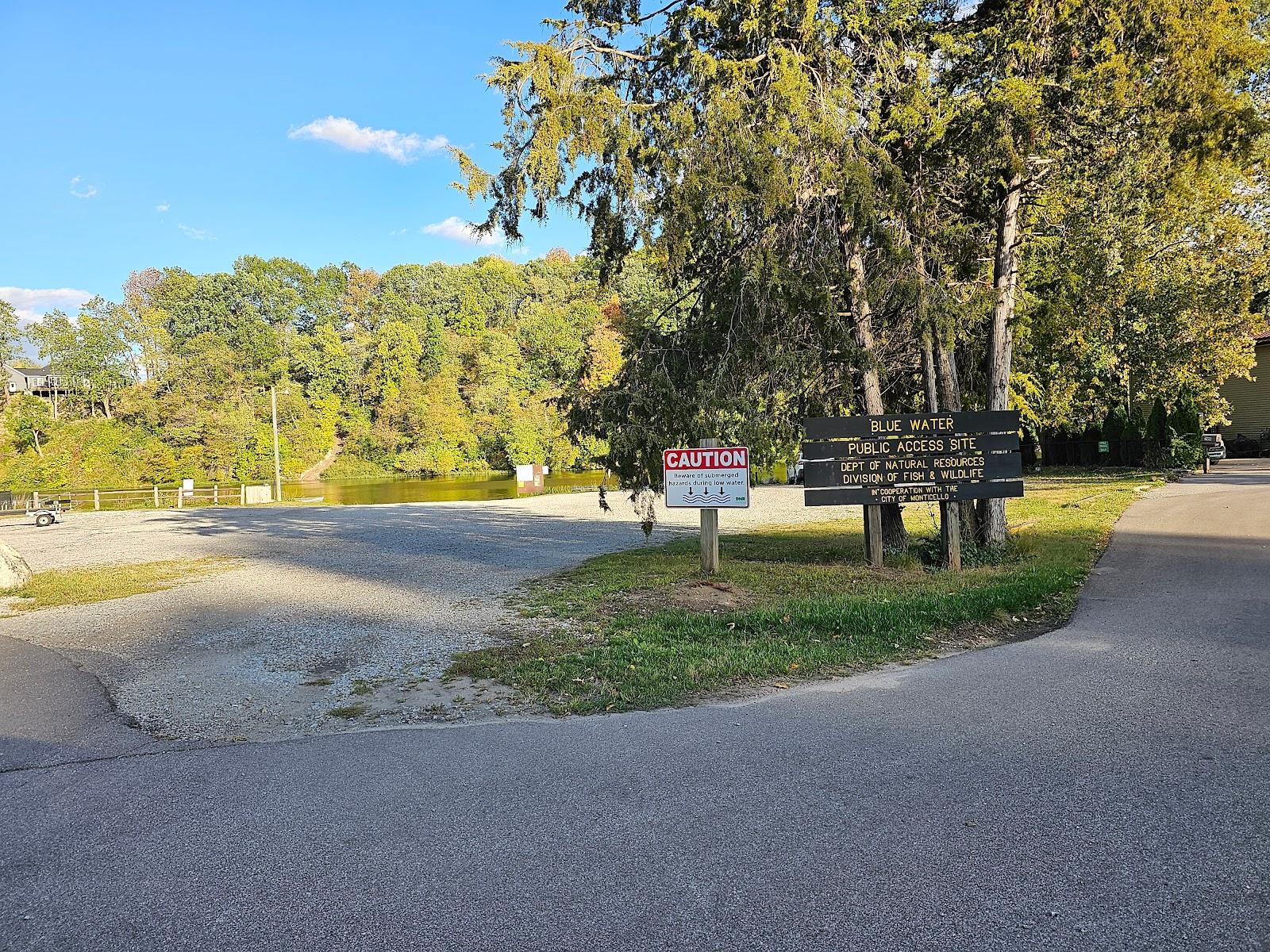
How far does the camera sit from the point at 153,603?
389 inches

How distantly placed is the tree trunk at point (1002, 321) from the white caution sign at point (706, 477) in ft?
12.1

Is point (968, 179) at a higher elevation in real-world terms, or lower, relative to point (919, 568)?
higher

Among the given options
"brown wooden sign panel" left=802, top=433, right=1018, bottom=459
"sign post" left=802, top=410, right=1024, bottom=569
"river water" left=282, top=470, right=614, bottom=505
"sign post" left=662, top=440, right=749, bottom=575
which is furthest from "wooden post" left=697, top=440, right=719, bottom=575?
"river water" left=282, top=470, right=614, bottom=505

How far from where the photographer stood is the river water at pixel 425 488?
1537 inches

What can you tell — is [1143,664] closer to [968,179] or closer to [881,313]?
[881,313]

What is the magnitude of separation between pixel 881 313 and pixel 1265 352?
3636 cm

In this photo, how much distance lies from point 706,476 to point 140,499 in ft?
125

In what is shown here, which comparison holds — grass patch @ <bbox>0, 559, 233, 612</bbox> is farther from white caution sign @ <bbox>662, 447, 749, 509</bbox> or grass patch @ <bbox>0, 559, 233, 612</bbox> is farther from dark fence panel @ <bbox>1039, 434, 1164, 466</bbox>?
dark fence panel @ <bbox>1039, 434, 1164, 466</bbox>

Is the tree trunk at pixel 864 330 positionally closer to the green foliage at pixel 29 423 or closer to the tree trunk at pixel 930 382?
the tree trunk at pixel 930 382

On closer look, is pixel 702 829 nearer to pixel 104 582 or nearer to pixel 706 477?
pixel 706 477

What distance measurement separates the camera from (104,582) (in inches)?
464

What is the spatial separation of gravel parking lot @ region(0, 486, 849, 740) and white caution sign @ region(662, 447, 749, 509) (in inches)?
102

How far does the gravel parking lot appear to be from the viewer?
5598 mm

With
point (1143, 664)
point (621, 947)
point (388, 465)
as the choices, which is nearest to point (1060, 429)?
point (1143, 664)
